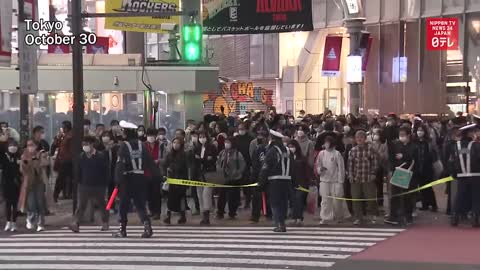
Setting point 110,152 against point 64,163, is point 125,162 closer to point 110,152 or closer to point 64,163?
point 110,152

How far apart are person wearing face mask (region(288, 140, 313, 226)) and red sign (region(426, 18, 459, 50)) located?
57.7ft

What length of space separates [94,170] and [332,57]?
22986 mm

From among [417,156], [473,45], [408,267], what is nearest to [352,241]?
[408,267]

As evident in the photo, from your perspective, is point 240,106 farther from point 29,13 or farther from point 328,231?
point 328,231

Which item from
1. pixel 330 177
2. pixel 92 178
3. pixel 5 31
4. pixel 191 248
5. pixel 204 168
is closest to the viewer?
pixel 191 248

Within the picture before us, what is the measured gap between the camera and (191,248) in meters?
11.7

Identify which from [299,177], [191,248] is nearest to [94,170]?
[191,248]

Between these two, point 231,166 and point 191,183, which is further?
point 231,166

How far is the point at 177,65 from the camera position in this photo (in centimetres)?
2288

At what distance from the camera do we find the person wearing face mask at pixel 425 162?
14.9m

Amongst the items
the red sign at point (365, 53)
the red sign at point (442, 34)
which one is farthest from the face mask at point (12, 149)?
the red sign at point (365, 53)

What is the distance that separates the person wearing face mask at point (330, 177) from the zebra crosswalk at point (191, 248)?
521 mm

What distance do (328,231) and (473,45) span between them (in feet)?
70.3

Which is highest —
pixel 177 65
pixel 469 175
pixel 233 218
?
pixel 177 65
